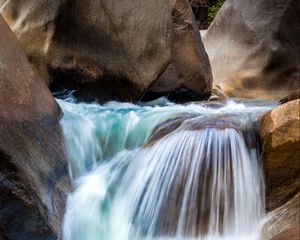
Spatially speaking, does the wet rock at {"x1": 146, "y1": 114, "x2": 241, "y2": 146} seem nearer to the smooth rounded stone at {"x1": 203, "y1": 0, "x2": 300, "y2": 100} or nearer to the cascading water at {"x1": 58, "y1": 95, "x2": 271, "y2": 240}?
the cascading water at {"x1": 58, "y1": 95, "x2": 271, "y2": 240}

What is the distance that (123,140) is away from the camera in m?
4.75

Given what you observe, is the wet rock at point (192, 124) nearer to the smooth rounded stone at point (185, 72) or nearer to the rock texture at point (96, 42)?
the rock texture at point (96, 42)

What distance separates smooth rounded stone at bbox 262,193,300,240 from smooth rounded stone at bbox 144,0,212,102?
13.3ft

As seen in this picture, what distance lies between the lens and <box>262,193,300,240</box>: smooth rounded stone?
3.31 m

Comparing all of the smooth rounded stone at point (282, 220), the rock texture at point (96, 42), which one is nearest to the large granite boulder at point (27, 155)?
the rock texture at point (96, 42)

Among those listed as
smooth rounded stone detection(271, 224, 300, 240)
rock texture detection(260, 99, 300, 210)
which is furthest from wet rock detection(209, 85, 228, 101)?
smooth rounded stone detection(271, 224, 300, 240)

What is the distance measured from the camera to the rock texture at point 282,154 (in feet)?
11.6

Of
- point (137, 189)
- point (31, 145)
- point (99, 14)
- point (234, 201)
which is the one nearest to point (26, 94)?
point (31, 145)

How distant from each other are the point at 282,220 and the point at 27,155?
190 cm

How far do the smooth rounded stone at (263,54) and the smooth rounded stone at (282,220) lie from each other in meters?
6.30

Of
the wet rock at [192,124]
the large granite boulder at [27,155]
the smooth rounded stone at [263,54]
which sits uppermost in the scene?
the large granite boulder at [27,155]

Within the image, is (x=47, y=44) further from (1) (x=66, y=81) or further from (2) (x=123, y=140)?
(2) (x=123, y=140)

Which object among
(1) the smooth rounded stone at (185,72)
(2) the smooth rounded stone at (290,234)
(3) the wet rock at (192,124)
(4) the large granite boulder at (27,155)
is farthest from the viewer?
(1) the smooth rounded stone at (185,72)

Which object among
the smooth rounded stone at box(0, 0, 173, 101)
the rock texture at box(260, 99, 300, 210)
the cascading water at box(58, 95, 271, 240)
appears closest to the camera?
the rock texture at box(260, 99, 300, 210)
